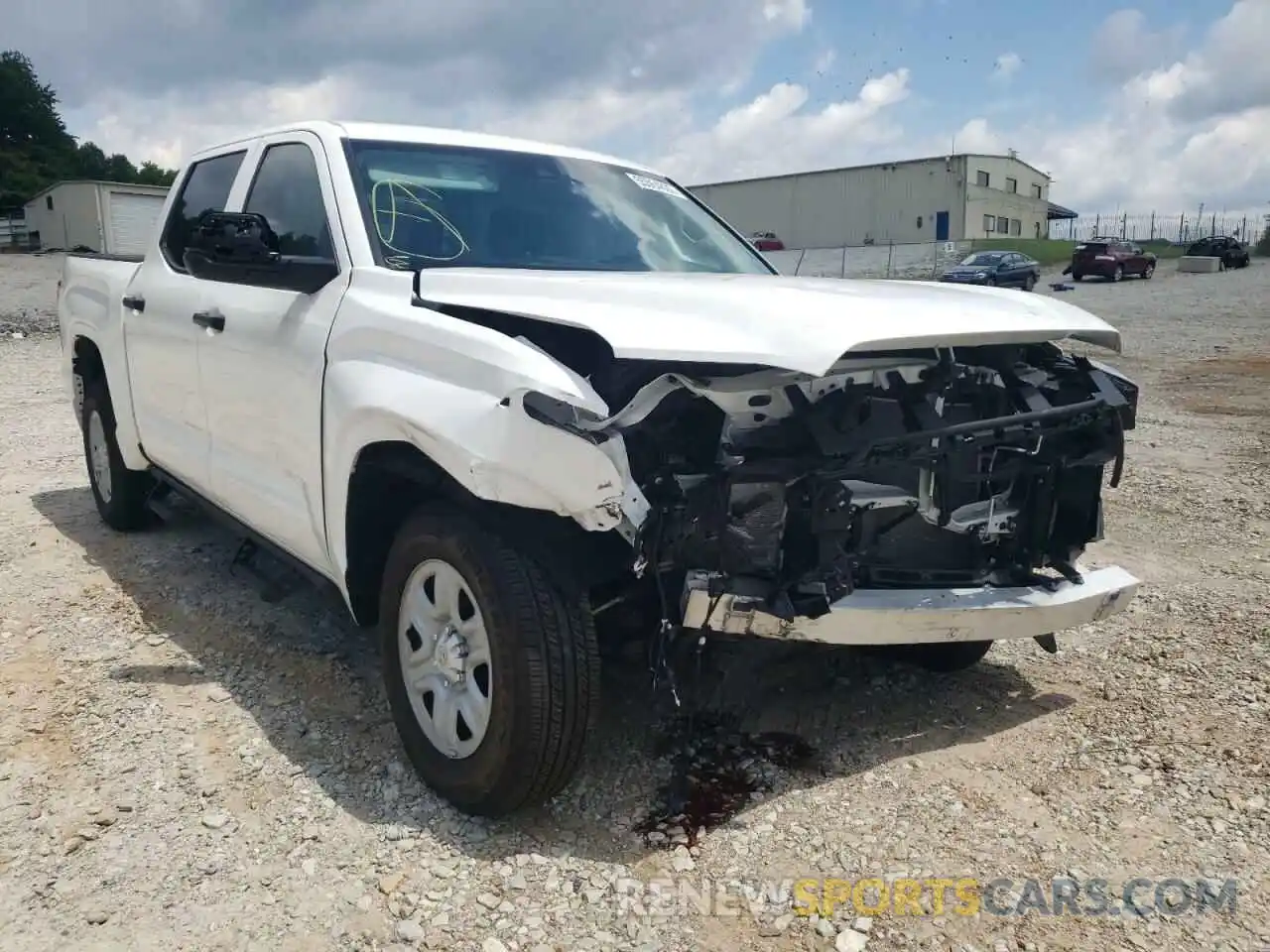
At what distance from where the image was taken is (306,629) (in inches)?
172

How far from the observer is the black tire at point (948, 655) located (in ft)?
12.5

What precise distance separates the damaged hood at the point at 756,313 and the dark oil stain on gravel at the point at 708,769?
1.34m

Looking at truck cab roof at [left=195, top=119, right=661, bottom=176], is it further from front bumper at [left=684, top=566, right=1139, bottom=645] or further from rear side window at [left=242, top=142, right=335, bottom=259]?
front bumper at [left=684, top=566, right=1139, bottom=645]

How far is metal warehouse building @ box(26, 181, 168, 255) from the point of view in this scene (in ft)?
144

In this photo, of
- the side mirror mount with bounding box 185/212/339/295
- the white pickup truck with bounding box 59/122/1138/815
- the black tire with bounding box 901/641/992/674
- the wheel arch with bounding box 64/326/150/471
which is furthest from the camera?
the wheel arch with bounding box 64/326/150/471

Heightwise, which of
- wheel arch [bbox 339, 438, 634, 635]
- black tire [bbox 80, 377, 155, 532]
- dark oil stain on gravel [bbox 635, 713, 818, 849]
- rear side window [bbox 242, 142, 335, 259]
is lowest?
dark oil stain on gravel [bbox 635, 713, 818, 849]

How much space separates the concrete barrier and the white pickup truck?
43.4 m

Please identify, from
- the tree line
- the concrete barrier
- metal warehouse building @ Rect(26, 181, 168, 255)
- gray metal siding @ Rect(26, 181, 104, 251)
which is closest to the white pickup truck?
the concrete barrier

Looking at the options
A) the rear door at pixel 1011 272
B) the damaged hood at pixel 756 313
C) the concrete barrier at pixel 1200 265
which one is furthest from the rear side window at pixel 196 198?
the concrete barrier at pixel 1200 265

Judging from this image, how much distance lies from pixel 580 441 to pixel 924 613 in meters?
1.10

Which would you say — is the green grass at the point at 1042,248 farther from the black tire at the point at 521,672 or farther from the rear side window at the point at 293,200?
the black tire at the point at 521,672

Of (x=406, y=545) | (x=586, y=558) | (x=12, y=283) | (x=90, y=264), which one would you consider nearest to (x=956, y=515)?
(x=586, y=558)

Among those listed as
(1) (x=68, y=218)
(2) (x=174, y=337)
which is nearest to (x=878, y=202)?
(1) (x=68, y=218)

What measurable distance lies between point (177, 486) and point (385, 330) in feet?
7.62
